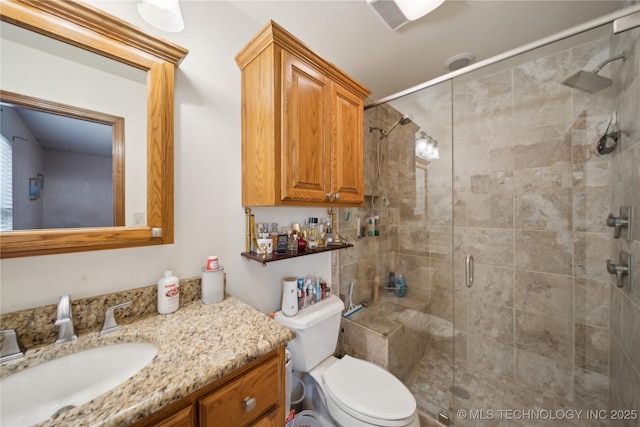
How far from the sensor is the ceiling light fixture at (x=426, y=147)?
1827 millimetres

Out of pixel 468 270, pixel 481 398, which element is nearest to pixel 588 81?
pixel 468 270

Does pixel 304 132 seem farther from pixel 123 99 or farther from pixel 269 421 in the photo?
pixel 269 421

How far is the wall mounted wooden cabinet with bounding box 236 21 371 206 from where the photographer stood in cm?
104

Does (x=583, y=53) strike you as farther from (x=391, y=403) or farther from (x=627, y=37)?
(x=391, y=403)

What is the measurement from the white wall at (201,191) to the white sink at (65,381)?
0.23 metres

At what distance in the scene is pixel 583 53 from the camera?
4.69 ft

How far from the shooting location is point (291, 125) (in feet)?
3.54

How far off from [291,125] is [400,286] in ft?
5.48

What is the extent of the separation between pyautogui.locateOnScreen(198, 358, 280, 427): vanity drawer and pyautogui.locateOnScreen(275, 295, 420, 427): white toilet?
18.0 inches

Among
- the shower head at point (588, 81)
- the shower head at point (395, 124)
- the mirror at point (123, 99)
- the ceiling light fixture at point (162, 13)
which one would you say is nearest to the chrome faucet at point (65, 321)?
the mirror at point (123, 99)

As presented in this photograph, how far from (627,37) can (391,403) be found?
2.21 meters

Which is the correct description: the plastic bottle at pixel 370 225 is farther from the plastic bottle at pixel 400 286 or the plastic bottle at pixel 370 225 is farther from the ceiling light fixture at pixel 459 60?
the ceiling light fixture at pixel 459 60

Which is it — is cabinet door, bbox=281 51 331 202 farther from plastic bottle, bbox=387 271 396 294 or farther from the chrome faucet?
plastic bottle, bbox=387 271 396 294

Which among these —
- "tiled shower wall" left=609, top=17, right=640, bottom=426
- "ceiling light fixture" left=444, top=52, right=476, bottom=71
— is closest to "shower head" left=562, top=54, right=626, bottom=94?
"tiled shower wall" left=609, top=17, right=640, bottom=426
